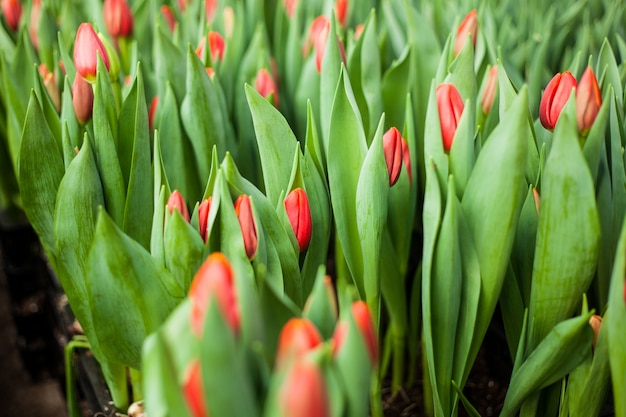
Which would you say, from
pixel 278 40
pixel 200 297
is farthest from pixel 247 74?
pixel 200 297

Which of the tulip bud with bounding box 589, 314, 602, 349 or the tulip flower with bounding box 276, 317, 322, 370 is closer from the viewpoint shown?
the tulip flower with bounding box 276, 317, 322, 370

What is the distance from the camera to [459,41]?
0.93m

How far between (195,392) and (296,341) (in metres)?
0.07

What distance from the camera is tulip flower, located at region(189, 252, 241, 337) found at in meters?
0.42

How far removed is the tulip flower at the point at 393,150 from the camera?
691mm

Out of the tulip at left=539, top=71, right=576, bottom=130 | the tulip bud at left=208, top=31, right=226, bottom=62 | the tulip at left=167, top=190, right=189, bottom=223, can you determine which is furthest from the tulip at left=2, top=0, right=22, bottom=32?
the tulip at left=539, top=71, right=576, bottom=130

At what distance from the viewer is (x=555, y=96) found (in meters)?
0.70

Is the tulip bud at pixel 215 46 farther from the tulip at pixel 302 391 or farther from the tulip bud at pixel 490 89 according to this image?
the tulip at pixel 302 391

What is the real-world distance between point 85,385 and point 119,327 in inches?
14.3

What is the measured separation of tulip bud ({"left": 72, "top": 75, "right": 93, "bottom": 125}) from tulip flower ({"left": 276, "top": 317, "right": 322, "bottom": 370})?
0.50 metres

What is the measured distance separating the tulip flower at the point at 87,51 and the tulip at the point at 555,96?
474 mm

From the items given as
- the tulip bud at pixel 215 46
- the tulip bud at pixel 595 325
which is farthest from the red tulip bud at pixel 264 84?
the tulip bud at pixel 595 325

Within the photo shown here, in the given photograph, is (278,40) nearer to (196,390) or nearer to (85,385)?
(85,385)

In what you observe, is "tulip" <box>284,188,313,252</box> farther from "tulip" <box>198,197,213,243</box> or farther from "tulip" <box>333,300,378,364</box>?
"tulip" <box>333,300,378,364</box>
